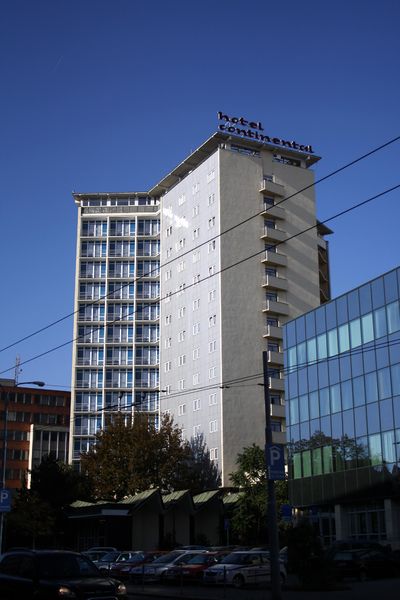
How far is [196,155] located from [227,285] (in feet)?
64.4

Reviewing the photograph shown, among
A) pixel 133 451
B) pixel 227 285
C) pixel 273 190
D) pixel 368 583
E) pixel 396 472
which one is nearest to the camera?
pixel 368 583

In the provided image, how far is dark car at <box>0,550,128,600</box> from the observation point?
1683 cm

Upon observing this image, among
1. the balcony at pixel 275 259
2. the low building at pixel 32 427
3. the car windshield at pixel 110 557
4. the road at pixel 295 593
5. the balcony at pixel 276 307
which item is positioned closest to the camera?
the road at pixel 295 593

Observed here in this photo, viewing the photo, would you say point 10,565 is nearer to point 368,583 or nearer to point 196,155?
point 368,583

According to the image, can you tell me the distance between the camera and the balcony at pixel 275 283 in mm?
84375

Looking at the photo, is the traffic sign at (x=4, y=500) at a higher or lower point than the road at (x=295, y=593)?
higher

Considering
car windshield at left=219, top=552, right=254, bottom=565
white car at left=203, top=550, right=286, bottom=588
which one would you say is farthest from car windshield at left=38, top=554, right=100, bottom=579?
car windshield at left=219, top=552, right=254, bottom=565

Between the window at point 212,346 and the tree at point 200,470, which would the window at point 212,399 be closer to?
the tree at point 200,470

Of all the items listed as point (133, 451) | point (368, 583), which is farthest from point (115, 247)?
point (368, 583)

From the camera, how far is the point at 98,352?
4048 inches

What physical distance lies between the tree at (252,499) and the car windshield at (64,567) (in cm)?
4576

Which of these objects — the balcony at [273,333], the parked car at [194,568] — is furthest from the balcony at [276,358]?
the parked car at [194,568]

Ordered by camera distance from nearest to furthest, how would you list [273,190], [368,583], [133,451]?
[368,583] → [133,451] → [273,190]

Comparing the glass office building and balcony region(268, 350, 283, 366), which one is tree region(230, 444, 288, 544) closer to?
the glass office building
